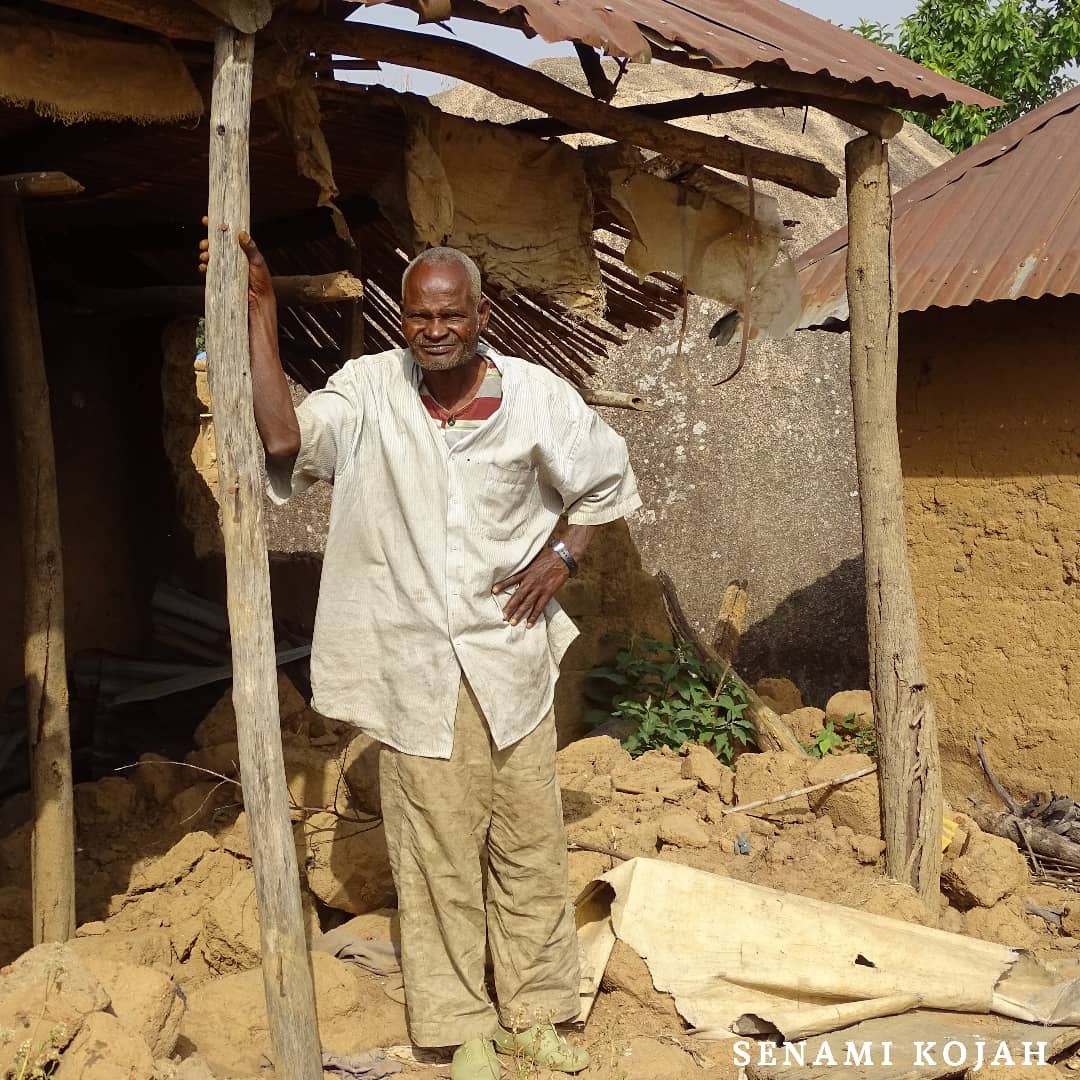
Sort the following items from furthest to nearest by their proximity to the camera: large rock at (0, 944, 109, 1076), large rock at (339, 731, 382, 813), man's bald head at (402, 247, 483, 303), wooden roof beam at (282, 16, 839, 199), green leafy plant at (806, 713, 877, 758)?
green leafy plant at (806, 713, 877, 758) → large rock at (339, 731, 382, 813) → wooden roof beam at (282, 16, 839, 199) → man's bald head at (402, 247, 483, 303) → large rock at (0, 944, 109, 1076)

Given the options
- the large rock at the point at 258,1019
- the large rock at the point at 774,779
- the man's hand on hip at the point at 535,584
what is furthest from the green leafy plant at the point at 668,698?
the man's hand on hip at the point at 535,584

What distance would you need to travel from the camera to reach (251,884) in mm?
3984

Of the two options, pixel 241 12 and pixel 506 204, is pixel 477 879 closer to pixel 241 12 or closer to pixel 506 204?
pixel 241 12

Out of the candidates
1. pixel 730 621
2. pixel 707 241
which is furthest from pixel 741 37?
pixel 730 621

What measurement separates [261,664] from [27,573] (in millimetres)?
1249

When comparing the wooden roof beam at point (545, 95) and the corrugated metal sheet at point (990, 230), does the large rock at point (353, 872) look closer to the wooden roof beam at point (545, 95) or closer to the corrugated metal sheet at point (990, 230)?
the wooden roof beam at point (545, 95)

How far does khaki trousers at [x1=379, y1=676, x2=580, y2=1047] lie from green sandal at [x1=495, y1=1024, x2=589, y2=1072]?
3 centimetres

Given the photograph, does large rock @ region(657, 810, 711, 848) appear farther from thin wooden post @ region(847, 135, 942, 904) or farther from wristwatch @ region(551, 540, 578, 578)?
wristwatch @ region(551, 540, 578, 578)

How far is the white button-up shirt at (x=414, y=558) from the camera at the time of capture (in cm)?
319

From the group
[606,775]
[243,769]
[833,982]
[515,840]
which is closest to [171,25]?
[243,769]

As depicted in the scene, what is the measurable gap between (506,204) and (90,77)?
1567 mm

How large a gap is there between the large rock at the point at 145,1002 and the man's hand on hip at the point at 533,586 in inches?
47.7

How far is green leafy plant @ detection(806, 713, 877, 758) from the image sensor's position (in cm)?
592

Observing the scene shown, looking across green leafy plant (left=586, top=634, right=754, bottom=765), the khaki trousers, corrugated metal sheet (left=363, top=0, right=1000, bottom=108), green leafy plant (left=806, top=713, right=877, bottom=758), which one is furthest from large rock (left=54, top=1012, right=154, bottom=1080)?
green leafy plant (left=806, top=713, right=877, bottom=758)
